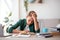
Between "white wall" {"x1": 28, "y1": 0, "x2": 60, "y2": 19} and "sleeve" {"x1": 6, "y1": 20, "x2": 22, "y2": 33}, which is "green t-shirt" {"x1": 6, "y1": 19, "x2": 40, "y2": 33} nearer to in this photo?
"sleeve" {"x1": 6, "y1": 20, "x2": 22, "y2": 33}

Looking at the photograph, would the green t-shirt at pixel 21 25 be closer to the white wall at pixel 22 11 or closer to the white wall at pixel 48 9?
the white wall at pixel 22 11

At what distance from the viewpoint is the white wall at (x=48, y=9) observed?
2.30m

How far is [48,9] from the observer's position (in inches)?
91.4

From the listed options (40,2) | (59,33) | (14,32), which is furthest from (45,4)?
(14,32)

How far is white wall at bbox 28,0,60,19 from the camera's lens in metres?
2.30

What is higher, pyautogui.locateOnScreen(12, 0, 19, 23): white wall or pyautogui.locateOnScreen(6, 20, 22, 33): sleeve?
pyautogui.locateOnScreen(12, 0, 19, 23): white wall

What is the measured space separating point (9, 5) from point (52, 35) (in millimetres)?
828

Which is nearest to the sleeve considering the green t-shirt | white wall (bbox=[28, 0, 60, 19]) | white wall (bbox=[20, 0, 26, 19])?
the green t-shirt

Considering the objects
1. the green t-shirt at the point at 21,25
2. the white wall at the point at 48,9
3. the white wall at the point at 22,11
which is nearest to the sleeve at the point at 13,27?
the green t-shirt at the point at 21,25

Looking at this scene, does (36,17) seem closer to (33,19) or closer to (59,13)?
(33,19)

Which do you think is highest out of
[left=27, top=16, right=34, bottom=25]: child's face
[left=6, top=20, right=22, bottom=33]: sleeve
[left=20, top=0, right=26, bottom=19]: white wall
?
[left=20, top=0, right=26, bottom=19]: white wall

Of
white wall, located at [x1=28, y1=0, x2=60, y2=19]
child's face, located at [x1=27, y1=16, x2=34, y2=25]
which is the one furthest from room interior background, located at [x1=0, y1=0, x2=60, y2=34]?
child's face, located at [x1=27, y1=16, x2=34, y2=25]

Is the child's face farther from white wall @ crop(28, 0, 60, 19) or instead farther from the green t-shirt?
white wall @ crop(28, 0, 60, 19)

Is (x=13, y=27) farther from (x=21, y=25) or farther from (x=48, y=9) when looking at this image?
(x=48, y=9)
